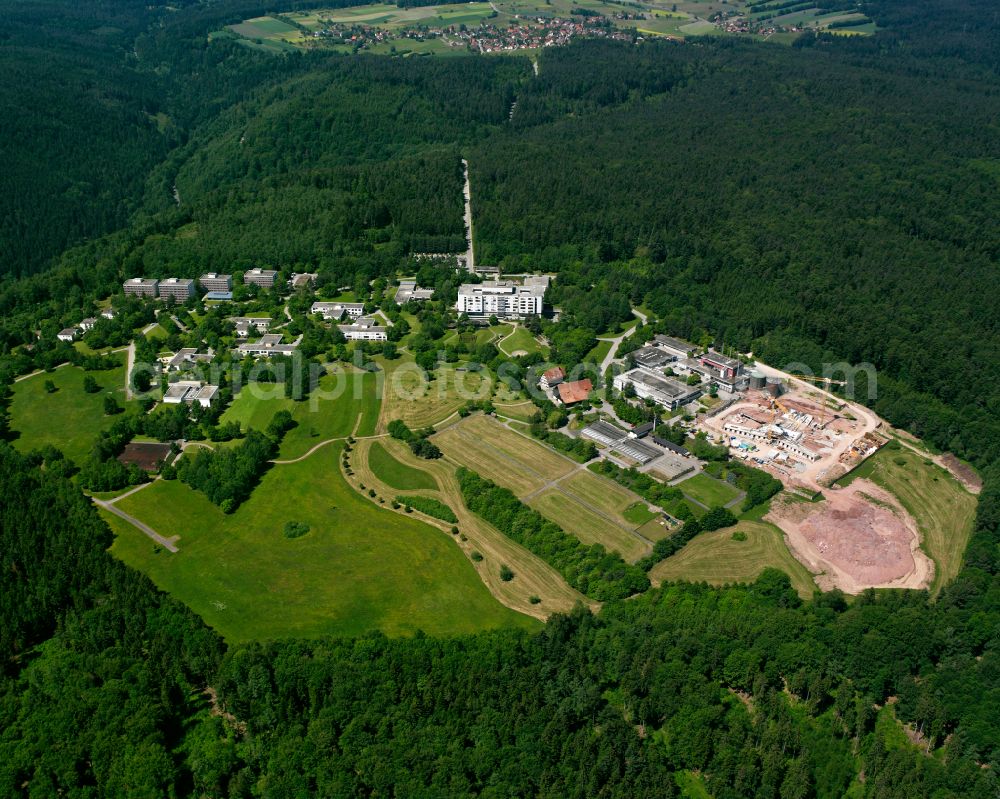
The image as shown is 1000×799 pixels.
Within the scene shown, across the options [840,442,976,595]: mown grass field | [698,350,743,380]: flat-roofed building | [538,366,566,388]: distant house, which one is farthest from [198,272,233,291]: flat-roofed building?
[840,442,976,595]: mown grass field

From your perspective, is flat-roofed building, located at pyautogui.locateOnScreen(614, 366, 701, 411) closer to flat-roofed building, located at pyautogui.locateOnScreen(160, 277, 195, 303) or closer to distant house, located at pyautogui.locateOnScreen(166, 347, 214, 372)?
distant house, located at pyautogui.locateOnScreen(166, 347, 214, 372)

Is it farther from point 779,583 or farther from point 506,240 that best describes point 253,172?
point 779,583

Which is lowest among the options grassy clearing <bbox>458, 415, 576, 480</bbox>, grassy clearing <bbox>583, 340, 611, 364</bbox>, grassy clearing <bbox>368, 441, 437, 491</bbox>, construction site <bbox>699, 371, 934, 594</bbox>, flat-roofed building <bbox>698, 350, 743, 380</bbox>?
grassy clearing <bbox>368, 441, 437, 491</bbox>

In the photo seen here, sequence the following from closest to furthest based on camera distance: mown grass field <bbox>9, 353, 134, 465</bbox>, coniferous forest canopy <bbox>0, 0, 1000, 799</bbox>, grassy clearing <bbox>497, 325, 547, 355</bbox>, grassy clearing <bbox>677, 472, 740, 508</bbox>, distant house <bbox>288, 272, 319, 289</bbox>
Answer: coniferous forest canopy <bbox>0, 0, 1000, 799</bbox>, grassy clearing <bbox>677, 472, 740, 508</bbox>, mown grass field <bbox>9, 353, 134, 465</bbox>, grassy clearing <bbox>497, 325, 547, 355</bbox>, distant house <bbox>288, 272, 319, 289</bbox>

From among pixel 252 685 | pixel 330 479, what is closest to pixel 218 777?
pixel 252 685

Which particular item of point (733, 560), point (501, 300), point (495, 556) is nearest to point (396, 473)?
point (495, 556)

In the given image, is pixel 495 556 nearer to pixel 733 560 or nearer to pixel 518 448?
pixel 518 448
